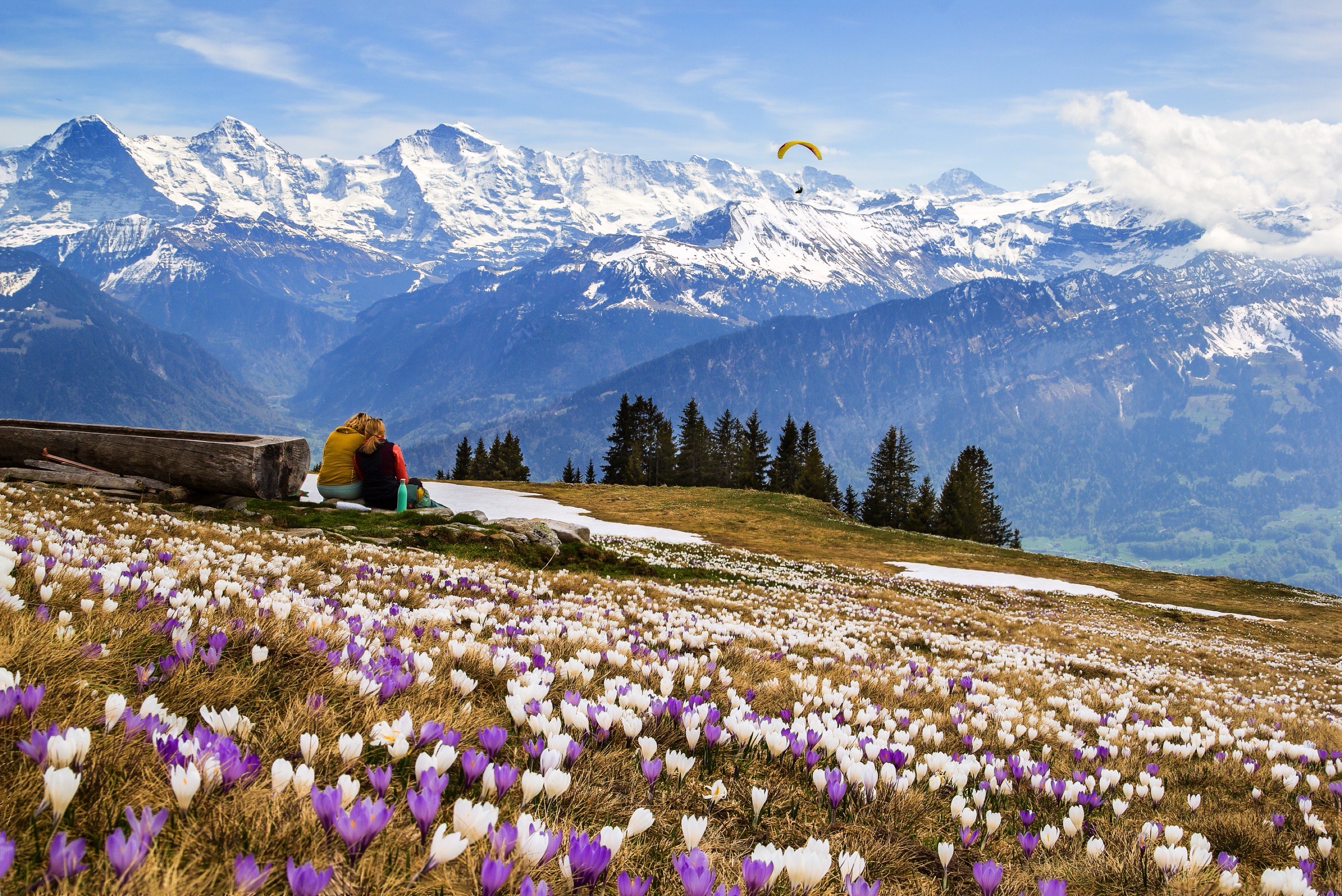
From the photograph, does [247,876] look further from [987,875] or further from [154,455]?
[154,455]

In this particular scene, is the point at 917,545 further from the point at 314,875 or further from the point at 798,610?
the point at 314,875

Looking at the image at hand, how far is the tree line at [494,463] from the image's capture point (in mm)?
106438

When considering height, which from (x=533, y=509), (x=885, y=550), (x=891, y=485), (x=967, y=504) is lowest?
(x=885, y=550)

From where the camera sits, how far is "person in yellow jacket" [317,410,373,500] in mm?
18203

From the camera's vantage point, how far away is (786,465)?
106m

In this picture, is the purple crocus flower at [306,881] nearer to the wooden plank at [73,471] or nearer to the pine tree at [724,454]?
the wooden plank at [73,471]

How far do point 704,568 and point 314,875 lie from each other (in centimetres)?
1949

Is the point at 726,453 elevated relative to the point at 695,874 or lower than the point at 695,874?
elevated

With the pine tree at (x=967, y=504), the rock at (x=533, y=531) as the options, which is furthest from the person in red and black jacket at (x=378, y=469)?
the pine tree at (x=967, y=504)

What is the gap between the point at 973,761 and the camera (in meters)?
4.17

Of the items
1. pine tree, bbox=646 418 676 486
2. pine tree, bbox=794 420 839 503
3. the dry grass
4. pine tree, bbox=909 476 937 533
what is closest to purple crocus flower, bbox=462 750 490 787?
the dry grass

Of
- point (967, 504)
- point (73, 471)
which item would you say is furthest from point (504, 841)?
point (967, 504)

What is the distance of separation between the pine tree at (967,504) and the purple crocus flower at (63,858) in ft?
298

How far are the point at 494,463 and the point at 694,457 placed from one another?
32.3 m
